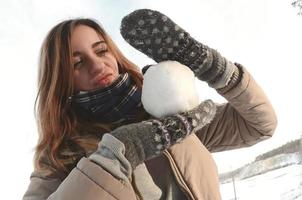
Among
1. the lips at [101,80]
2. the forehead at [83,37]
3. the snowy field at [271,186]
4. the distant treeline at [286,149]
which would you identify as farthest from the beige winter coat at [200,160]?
the distant treeline at [286,149]

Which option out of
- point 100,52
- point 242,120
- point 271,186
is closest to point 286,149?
point 271,186

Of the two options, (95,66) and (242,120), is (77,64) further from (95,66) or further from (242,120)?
(242,120)

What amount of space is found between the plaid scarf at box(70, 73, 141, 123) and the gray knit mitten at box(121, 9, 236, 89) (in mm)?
184

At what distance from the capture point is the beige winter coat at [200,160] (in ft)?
2.58

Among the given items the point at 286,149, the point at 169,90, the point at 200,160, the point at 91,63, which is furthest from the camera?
the point at 286,149

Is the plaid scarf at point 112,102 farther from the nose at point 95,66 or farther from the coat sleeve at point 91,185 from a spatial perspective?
the coat sleeve at point 91,185

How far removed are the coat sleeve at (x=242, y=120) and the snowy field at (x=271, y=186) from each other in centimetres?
259

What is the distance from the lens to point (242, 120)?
1165 mm

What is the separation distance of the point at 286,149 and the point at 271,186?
0.57 m

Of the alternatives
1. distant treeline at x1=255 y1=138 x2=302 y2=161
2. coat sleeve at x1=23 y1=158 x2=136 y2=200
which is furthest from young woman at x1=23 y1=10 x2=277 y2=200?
distant treeline at x1=255 y1=138 x2=302 y2=161

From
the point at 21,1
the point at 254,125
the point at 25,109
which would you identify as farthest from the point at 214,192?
the point at 21,1

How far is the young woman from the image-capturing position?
82 cm

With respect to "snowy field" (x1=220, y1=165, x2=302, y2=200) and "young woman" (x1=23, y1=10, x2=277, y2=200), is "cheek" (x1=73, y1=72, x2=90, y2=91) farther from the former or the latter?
"snowy field" (x1=220, y1=165, x2=302, y2=200)

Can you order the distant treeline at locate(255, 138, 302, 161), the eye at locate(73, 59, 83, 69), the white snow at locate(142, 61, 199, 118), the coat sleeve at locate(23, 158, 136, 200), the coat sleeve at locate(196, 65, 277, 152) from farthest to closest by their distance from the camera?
the distant treeline at locate(255, 138, 302, 161) → the eye at locate(73, 59, 83, 69) → the coat sleeve at locate(196, 65, 277, 152) → the white snow at locate(142, 61, 199, 118) → the coat sleeve at locate(23, 158, 136, 200)
